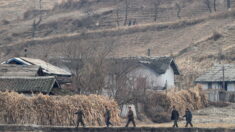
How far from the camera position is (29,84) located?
4962 centimetres

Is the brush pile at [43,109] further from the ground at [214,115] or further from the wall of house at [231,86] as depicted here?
the wall of house at [231,86]

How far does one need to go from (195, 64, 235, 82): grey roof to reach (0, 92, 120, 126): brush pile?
95.2 ft

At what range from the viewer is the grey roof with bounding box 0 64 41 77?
54875 millimetres

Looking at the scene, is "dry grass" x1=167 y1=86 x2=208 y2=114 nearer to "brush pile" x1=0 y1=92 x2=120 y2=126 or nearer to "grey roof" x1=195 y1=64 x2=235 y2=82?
"grey roof" x1=195 y1=64 x2=235 y2=82

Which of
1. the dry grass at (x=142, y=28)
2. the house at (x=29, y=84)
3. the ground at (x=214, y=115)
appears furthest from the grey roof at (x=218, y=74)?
the dry grass at (x=142, y=28)

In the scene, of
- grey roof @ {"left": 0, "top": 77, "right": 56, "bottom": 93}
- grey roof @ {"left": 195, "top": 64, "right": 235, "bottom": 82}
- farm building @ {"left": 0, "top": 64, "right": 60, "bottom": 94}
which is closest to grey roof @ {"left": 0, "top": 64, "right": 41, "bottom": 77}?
farm building @ {"left": 0, "top": 64, "right": 60, "bottom": 94}

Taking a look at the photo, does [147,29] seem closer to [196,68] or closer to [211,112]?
[196,68]

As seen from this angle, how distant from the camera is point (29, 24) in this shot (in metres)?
128

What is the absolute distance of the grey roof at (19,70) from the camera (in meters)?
54.9

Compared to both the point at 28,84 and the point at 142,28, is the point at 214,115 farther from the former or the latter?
the point at 142,28

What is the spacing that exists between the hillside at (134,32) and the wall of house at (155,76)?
5.10 m

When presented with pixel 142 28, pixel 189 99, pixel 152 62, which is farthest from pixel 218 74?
pixel 142 28

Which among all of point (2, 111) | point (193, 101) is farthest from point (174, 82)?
point (2, 111)

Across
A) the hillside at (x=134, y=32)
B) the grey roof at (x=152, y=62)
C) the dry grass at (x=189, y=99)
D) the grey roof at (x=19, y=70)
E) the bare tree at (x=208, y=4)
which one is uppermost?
the bare tree at (x=208, y=4)
